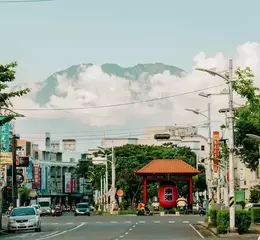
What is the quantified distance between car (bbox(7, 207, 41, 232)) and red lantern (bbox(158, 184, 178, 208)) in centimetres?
5224

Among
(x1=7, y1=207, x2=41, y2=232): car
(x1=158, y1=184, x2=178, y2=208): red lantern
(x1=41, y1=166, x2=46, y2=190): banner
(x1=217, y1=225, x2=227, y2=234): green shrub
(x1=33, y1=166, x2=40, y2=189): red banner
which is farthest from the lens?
(x1=41, y1=166, x2=46, y2=190): banner

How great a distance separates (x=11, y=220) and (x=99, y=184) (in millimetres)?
96243

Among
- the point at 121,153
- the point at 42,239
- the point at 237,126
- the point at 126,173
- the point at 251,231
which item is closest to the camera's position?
the point at 42,239

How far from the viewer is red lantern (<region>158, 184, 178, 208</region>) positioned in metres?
102

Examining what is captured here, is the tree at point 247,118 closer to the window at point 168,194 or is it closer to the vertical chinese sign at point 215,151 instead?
the vertical chinese sign at point 215,151

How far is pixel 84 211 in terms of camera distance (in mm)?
97750

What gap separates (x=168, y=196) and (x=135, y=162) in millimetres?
26658

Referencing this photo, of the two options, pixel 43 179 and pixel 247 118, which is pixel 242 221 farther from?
pixel 43 179

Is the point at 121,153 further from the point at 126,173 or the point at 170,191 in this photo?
the point at 170,191

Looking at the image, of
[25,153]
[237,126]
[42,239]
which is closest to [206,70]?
[42,239]

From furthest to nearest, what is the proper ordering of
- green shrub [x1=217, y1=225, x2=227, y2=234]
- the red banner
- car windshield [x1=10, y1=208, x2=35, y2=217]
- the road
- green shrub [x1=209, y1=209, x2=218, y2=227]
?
the red banner, car windshield [x1=10, y1=208, x2=35, y2=217], green shrub [x1=209, y1=209, x2=218, y2=227], green shrub [x1=217, y1=225, x2=227, y2=234], the road

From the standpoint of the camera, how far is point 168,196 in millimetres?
102750

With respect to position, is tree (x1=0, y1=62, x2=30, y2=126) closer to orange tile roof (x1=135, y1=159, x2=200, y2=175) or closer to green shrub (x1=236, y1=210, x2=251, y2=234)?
green shrub (x1=236, y1=210, x2=251, y2=234)

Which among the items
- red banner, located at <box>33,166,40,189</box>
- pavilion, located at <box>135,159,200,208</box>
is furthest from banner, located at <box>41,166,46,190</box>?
pavilion, located at <box>135,159,200,208</box>
